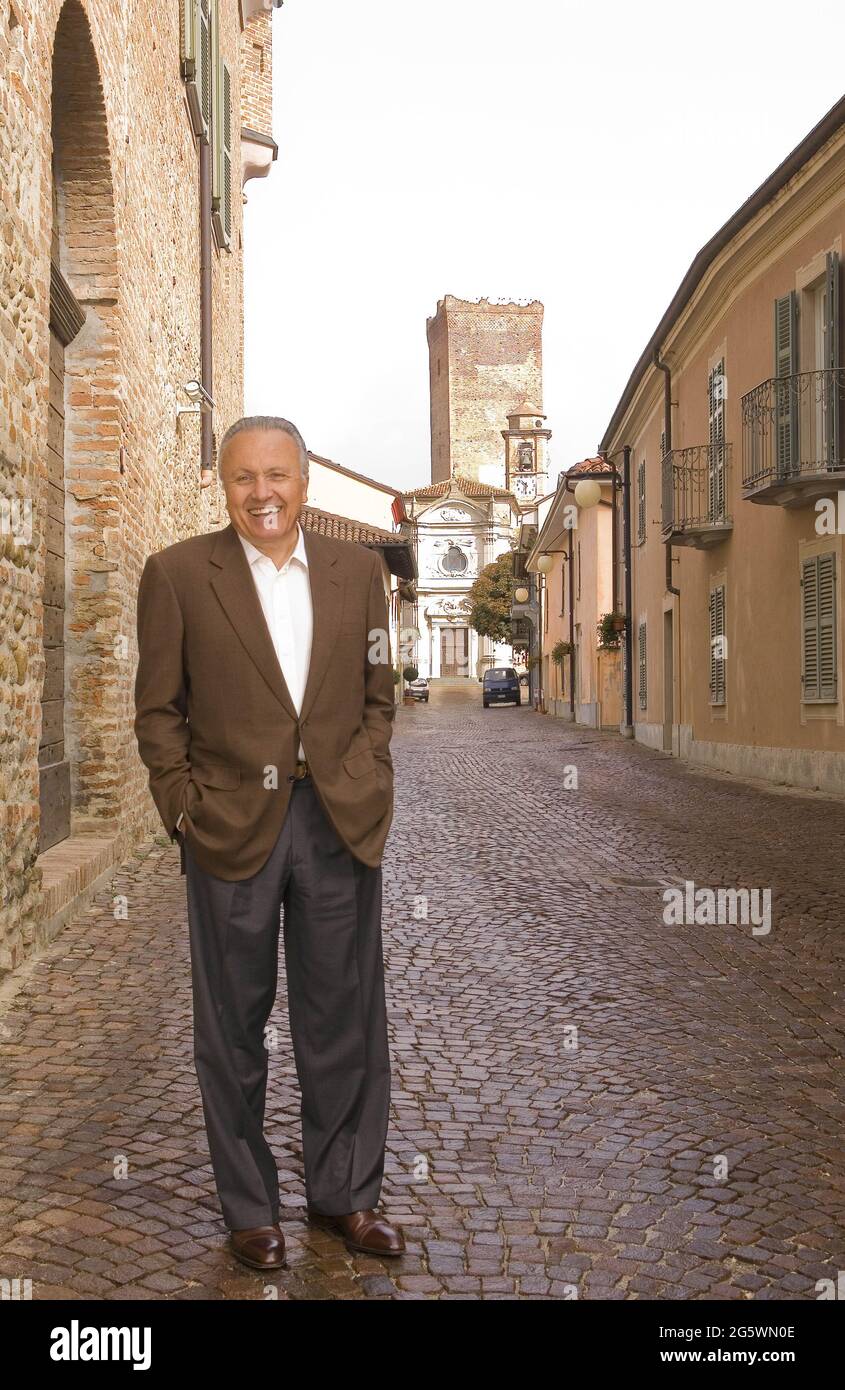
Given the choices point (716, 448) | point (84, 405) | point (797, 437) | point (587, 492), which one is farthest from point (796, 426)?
point (587, 492)

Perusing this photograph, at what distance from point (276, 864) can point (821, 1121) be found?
186 cm

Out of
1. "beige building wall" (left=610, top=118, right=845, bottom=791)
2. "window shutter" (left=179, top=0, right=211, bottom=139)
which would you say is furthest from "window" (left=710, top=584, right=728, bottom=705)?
"window shutter" (left=179, top=0, right=211, bottom=139)

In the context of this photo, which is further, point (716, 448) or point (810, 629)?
point (716, 448)

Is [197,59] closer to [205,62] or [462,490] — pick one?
[205,62]

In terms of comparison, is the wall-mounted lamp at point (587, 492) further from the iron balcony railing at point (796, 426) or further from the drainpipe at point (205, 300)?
the drainpipe at point (205, 300)

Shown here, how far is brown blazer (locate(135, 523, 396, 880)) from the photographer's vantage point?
2904mm

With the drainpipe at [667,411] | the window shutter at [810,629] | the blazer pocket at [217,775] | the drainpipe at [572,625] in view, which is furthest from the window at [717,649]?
the drainpipe at [572,625]

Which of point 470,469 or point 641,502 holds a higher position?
point 470,469

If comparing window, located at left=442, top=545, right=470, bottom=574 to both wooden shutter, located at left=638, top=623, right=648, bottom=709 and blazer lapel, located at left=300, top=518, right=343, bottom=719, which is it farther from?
blazer lapel, located at left=300, top=518, right=343, bottom=719

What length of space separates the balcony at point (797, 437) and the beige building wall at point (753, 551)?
0.10 metres

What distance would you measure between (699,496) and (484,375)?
75.8 meters

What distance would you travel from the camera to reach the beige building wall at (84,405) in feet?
18.6

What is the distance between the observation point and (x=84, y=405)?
8.36 meters

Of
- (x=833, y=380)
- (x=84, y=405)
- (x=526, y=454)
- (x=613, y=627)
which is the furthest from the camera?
(x=526, y=454)
